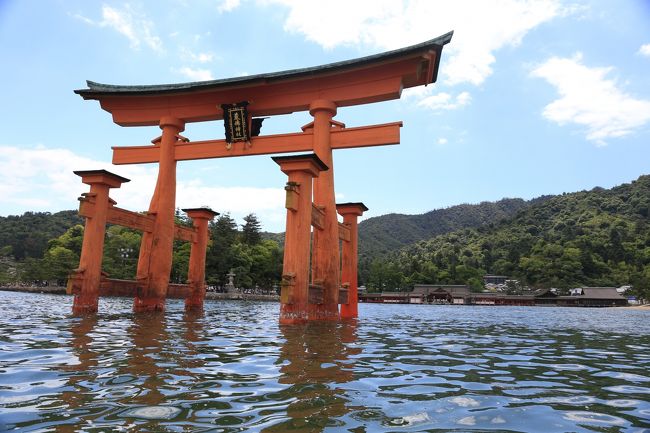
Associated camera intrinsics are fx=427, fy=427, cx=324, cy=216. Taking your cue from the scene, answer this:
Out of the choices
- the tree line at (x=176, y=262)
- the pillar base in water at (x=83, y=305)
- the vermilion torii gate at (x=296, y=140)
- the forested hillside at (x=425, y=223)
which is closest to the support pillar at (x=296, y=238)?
the vermilion torii gate at (x=296, y=140)

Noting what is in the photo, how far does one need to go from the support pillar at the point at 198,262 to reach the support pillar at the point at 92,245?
359cm

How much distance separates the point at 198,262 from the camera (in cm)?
1439

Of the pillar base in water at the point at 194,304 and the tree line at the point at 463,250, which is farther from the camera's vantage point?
the tree line at the point at 463,250

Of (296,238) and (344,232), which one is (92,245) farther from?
(344,232)

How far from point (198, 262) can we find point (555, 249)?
3168 inches

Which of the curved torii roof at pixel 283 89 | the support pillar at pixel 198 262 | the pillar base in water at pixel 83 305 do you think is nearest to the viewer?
the pillar base in water at pixel 83 305

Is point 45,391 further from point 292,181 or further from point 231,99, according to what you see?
point 231,99

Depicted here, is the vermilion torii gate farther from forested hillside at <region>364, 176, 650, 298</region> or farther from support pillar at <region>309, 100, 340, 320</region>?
forested hillside at <region>364, 176, 650, 298</region>

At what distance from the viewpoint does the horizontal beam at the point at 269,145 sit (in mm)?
11023

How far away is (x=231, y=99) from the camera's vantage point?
496 inches

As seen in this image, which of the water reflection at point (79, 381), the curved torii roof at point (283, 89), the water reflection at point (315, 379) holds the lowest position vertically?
the water reflection at point (315, 379)

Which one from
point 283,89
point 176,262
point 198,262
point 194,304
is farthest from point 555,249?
point 283,89

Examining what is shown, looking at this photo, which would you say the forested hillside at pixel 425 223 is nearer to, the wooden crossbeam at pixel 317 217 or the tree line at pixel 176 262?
the tree line at pixel 176 262

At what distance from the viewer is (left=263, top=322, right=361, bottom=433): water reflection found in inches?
93.2
